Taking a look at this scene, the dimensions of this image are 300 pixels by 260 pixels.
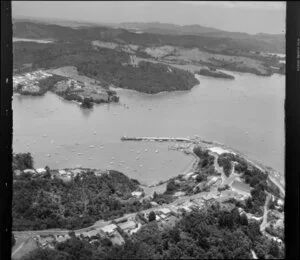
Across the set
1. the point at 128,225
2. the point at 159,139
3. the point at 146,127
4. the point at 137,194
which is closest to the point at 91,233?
the point at 128,225

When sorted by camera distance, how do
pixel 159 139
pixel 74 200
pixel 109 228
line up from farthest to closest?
pixel 159 139, pixel 74 200, pixel 109 228

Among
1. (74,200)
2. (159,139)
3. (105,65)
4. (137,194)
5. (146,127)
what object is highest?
(105,65)

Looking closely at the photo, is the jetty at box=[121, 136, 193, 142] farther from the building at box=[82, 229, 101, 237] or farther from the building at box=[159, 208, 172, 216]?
the building at box=[82, 229, 101, 237]

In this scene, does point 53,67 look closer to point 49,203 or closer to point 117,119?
point 117,119

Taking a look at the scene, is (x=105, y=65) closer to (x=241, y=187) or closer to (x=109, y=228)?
(x=241, y=187)

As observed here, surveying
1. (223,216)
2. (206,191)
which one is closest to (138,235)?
(223,216)

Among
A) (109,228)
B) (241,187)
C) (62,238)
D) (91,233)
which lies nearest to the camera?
(62,238)

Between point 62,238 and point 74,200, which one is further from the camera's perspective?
point 74,200

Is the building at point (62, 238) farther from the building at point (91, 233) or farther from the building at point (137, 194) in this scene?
the building at point (137, 194)

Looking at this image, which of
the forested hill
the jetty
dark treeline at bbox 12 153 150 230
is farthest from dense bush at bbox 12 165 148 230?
the jetty
